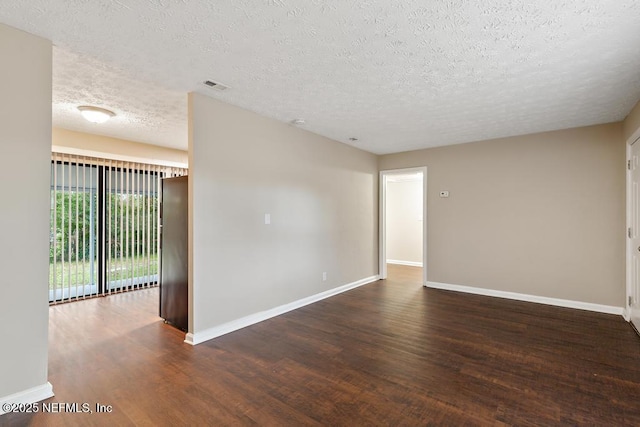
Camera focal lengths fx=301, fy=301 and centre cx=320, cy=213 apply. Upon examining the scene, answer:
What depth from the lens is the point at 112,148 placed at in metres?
4.98

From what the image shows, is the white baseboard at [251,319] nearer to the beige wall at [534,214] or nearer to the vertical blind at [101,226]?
the beige wall at [534,214]

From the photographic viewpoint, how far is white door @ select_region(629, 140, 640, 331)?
343 centimetres

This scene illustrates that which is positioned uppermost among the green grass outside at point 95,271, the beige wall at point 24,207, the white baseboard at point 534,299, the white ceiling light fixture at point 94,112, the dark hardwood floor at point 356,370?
the white ceiling light fixture at point 94,112

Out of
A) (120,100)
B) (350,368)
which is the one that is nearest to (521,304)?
(350,368)

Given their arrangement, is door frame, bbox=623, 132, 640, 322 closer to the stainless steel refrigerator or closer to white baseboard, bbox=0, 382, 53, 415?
the stainless steel refrigerator

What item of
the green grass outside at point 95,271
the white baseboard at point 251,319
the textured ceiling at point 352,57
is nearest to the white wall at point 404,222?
the white baseboard at point 251,319

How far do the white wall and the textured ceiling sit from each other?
413cm

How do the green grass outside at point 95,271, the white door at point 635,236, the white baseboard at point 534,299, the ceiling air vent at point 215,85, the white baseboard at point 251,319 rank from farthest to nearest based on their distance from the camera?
the green grass outside at point 95,271 < the white baseboard at point 534,299 < the white door at point 635,236 < the white baseboard at point 251,319 < the ceiling air vent at point 215,85

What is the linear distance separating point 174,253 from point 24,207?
5.39ft

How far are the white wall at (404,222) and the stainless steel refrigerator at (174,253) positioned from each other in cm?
605

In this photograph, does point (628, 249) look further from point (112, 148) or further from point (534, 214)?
point (112, 148)

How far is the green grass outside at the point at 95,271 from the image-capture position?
4.62 m

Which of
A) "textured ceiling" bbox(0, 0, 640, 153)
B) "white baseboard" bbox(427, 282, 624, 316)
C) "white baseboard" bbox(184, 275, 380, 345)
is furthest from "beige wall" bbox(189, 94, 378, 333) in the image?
"white baseboard" bbox(427, 282, 624, 316)

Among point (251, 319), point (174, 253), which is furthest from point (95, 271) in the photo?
point (251, 319)
